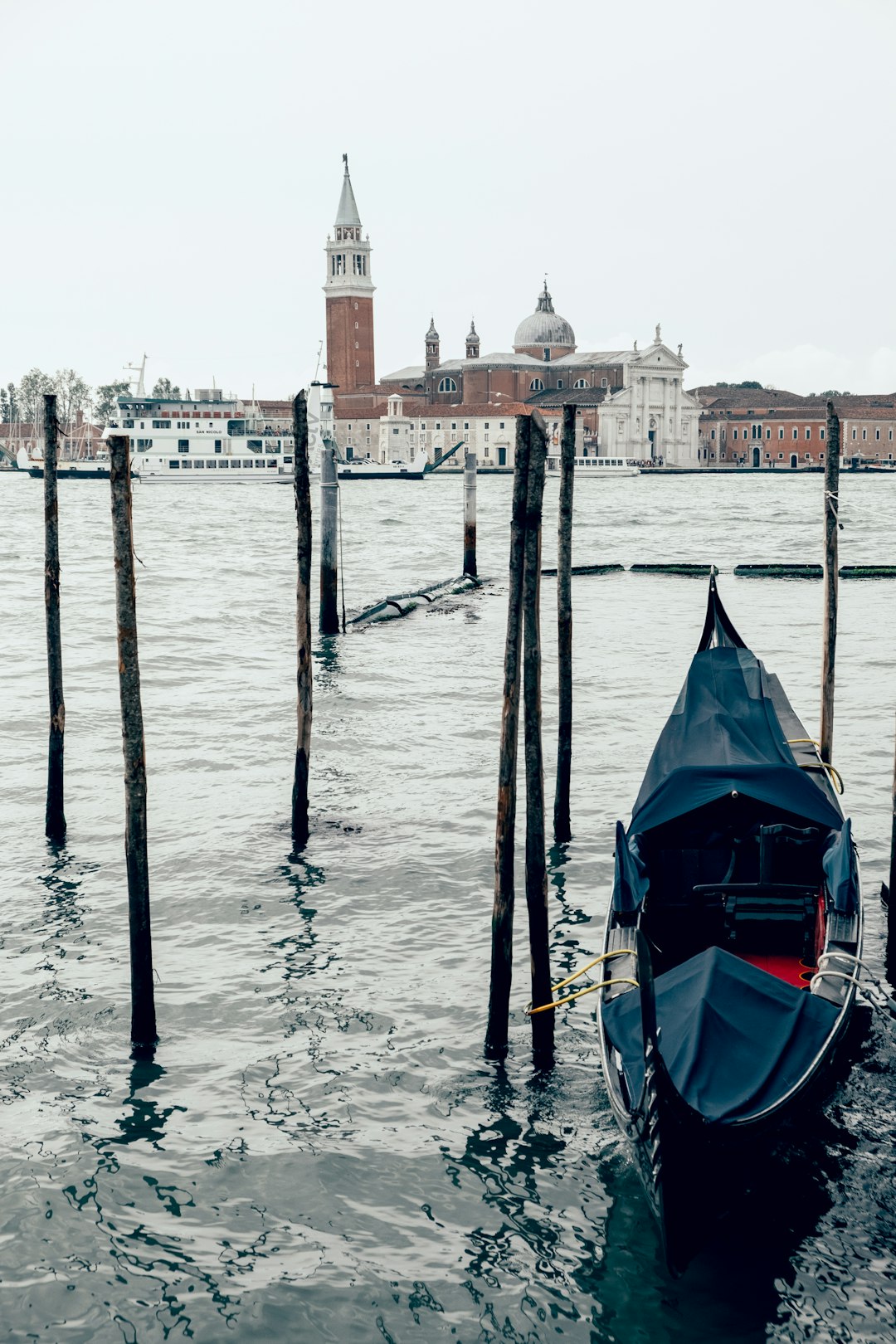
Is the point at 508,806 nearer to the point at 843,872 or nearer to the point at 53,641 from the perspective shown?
the point at 843,872

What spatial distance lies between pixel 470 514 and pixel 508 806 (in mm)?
16233

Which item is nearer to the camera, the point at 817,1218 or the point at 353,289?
the point at 817,1218

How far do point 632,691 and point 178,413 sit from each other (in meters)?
50.9

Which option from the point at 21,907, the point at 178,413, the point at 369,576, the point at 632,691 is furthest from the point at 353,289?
the point at 21,907

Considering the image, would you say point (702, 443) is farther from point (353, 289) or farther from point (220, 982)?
point (220, 982)

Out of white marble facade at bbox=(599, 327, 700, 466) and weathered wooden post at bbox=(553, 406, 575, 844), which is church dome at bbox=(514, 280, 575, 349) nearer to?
white marble facade at bbox=(599, 327, 700, 466)

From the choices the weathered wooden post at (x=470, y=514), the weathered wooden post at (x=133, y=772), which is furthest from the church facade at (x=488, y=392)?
the weathered wooden post at (x=133, y=772)

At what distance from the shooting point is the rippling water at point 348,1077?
3828 mm

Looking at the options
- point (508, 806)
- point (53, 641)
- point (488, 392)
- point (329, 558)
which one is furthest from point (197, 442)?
point (508, 806)

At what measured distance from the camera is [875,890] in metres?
6.76

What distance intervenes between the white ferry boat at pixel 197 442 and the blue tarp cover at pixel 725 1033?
55222 millimetres

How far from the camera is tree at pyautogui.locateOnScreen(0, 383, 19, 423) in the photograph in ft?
281

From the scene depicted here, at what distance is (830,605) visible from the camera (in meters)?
8.19

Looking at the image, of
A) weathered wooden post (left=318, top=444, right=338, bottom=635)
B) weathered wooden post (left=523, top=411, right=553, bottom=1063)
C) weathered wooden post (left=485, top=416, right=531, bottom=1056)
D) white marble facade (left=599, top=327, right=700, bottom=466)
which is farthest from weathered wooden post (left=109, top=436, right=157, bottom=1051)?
white marble facade (left=599, top=327, right=700, bottom=466)
